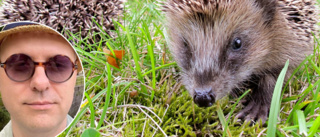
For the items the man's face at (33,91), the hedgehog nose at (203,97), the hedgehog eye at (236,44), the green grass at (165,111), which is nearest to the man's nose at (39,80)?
the man's face at (33,91)

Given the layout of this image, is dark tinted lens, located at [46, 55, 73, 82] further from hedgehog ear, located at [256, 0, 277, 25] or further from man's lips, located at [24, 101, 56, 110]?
hedgehog ear, located at [256, 0, 277, 25]

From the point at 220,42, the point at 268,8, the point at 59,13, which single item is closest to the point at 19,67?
the point at 220,42

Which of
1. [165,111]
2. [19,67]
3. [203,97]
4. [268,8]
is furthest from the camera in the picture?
[268,8]

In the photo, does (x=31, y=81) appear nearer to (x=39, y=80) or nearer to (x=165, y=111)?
(x=39, y=80)

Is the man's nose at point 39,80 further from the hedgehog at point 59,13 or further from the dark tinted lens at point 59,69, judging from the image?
the hedgehog at point 59,13

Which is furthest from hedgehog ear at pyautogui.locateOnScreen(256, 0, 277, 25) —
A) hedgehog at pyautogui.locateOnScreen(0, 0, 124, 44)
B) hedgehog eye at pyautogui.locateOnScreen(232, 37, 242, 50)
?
hedgehog at pyautogui.locateOnScreen(0, 0, 124, 44)

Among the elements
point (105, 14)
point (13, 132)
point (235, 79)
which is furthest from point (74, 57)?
point (105, 14)

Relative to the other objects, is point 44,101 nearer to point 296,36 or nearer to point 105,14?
point 296,36
